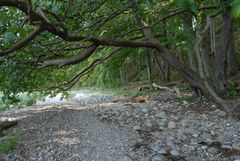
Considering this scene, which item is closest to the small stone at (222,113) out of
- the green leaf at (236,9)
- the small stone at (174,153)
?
the small stone at (174,153)

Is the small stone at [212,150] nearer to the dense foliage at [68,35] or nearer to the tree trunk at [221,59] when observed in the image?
the dense foliage at [68,35]

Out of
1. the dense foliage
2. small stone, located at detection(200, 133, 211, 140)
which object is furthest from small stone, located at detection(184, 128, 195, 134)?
the dense foliage

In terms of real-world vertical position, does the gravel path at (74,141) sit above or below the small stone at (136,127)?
below

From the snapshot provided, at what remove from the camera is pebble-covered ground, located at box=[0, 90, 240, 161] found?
5727 millimetres

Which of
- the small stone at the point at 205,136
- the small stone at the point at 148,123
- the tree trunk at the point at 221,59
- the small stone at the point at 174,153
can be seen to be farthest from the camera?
the tree trunk at the point at 221,59

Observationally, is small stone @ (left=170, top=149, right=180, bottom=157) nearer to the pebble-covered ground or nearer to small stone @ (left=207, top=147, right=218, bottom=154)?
the pebble-covered ground

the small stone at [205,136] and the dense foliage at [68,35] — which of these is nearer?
the dense foliage at [68,35]

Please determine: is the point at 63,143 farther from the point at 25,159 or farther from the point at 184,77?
the point at 184,77

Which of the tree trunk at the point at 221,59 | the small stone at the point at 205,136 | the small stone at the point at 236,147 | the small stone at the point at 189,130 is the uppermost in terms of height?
the tree trunk at the point at 221,59

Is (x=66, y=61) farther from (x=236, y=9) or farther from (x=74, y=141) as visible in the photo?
(x=236, y=9)

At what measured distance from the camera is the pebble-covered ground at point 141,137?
5727mm

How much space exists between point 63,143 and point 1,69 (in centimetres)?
188

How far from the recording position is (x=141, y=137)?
6734 millimetres

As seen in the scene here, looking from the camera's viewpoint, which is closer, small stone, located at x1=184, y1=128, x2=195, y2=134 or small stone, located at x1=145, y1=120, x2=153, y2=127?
small stone, located at x1=184, y1=128, x2=195, y2=134
